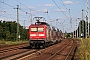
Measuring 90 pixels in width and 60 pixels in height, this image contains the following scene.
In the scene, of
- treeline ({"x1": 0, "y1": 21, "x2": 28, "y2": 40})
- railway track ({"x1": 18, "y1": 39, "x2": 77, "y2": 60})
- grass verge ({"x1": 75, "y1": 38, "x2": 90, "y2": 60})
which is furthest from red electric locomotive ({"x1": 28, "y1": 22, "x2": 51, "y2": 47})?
treeline ({"x1": 0, "y1": 21, "x2": 28, "y2": 40})

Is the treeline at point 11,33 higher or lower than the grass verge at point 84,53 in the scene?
higher

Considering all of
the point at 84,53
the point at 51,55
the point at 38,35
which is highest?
the point at 38,35

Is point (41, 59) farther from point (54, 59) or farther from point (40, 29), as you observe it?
point (40, 29)

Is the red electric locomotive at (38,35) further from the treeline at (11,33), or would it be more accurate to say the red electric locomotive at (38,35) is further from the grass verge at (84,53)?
the treeline at (11,33)

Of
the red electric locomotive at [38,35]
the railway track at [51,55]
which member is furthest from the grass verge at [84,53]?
the red electric locomotive at [38,35]

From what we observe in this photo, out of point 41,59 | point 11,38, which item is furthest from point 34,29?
point 11,38

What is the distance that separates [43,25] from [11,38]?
3920 cm

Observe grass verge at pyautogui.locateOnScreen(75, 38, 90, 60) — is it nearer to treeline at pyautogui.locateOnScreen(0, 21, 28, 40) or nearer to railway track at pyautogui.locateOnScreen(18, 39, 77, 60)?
railway track at pyautogui.locateOnScreen(18, 39, 77, 60)

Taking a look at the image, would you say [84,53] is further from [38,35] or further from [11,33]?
[11,33]

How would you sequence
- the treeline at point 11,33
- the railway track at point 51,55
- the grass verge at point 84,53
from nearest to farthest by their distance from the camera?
the grass verge at point 84,53
the railway track at point 51,55
the treeline at point 11,33

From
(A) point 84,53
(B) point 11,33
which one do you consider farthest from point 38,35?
(B) point 11,33

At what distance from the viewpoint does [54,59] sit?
1864 centimetres

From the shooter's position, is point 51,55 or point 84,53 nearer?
point 84,53

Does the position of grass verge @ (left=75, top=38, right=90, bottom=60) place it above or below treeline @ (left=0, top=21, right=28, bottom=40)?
below
